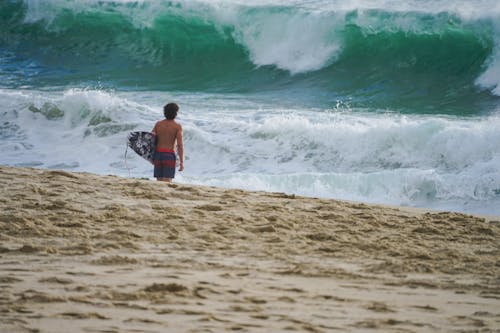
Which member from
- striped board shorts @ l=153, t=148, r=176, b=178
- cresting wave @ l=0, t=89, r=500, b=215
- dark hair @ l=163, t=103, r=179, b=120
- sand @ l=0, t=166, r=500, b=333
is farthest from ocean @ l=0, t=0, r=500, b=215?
sand @ l=0, t=166, r=500, b=333

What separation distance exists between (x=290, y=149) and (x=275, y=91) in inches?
224

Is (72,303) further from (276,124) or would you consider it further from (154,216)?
(276,124)

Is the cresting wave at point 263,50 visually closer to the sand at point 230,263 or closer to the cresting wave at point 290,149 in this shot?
the cresting wave at point 290,149

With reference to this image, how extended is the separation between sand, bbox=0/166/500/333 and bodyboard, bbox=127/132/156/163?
746mm

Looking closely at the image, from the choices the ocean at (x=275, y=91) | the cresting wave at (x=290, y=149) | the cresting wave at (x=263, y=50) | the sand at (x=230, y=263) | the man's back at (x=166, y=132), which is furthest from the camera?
the cresting wave at (x=263, y=50)

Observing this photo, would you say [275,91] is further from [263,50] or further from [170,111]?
[170,111]

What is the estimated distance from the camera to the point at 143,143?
319 inches

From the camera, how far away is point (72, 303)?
13.3ft

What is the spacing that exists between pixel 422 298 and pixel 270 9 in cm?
1682

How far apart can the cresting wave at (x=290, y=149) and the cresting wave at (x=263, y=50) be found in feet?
9.81

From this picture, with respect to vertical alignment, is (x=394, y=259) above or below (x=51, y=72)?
below

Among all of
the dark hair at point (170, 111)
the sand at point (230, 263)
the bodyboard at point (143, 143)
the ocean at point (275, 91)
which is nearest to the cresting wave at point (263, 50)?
the ocean at point (275, 91)

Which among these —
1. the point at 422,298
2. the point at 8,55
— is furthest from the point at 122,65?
the point at 422,298

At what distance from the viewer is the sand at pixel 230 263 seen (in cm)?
398
